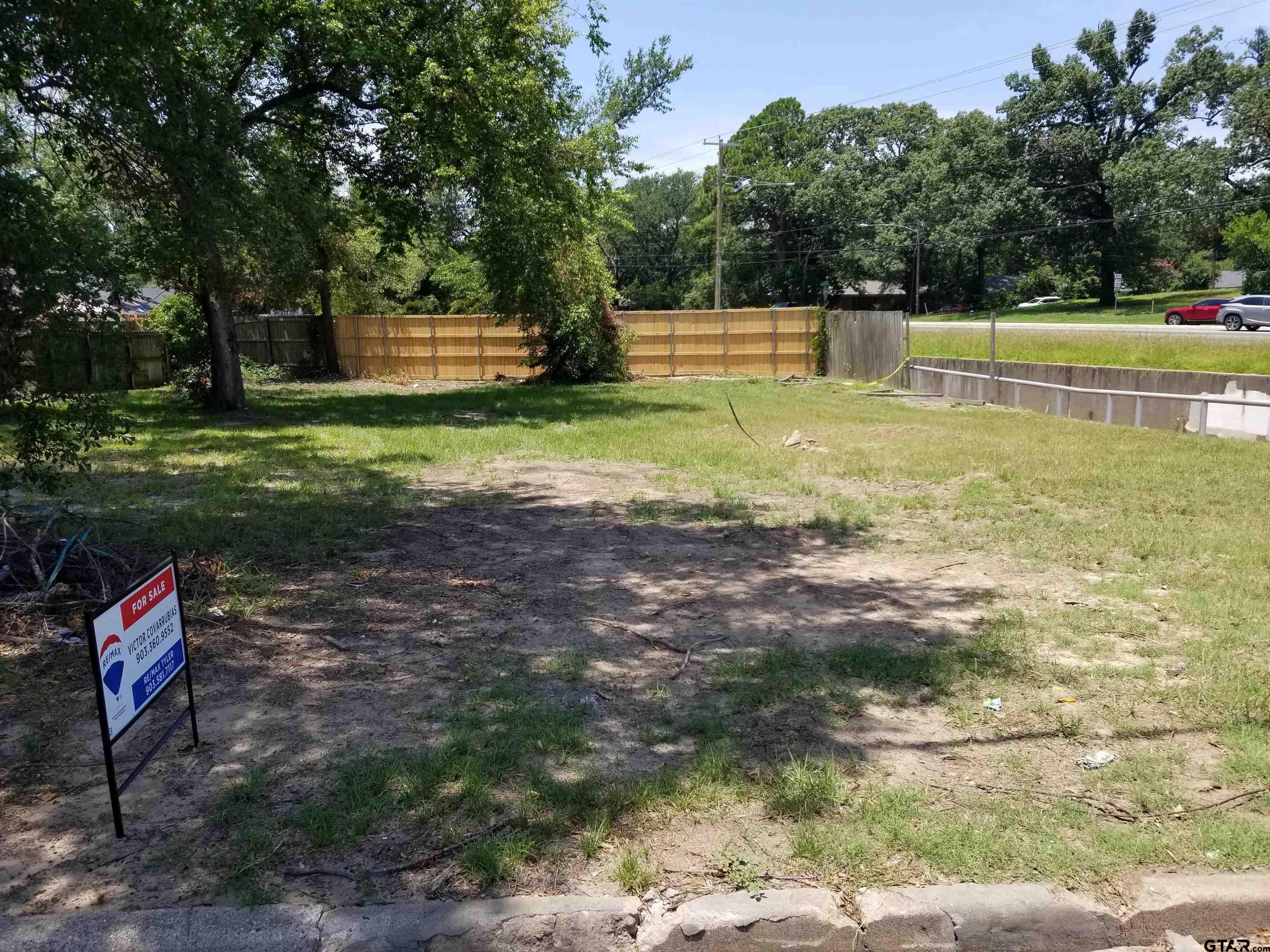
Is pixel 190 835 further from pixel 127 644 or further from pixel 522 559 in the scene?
pixel 522 559

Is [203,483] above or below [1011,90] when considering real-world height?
below

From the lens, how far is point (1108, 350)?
24312 millimetres

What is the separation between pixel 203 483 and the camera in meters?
10.0

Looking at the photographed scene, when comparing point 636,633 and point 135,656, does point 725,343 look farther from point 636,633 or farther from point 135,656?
point 135,656

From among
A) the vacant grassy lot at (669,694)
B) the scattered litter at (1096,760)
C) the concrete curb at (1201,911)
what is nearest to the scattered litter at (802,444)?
the vacant grassy lot at (669,694)

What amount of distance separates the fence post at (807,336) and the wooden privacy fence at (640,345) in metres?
0.02

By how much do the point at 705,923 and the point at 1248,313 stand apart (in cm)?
3761

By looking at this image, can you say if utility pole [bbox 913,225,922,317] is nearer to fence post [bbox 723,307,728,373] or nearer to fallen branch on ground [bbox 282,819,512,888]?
fence post [bbox 723,307,728,373]

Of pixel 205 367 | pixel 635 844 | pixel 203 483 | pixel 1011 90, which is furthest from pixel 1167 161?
pixel 635 844

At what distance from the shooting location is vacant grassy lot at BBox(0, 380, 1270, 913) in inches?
131

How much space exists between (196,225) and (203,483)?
3739 mm

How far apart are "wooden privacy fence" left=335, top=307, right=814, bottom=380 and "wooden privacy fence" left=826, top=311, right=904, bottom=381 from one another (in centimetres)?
87

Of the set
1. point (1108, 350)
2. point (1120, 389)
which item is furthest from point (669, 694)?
point (1108, 350)

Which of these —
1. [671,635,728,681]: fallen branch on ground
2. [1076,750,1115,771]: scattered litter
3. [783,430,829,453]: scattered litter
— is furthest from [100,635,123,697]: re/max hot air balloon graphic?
[783,430,829,453]: scattered litter
